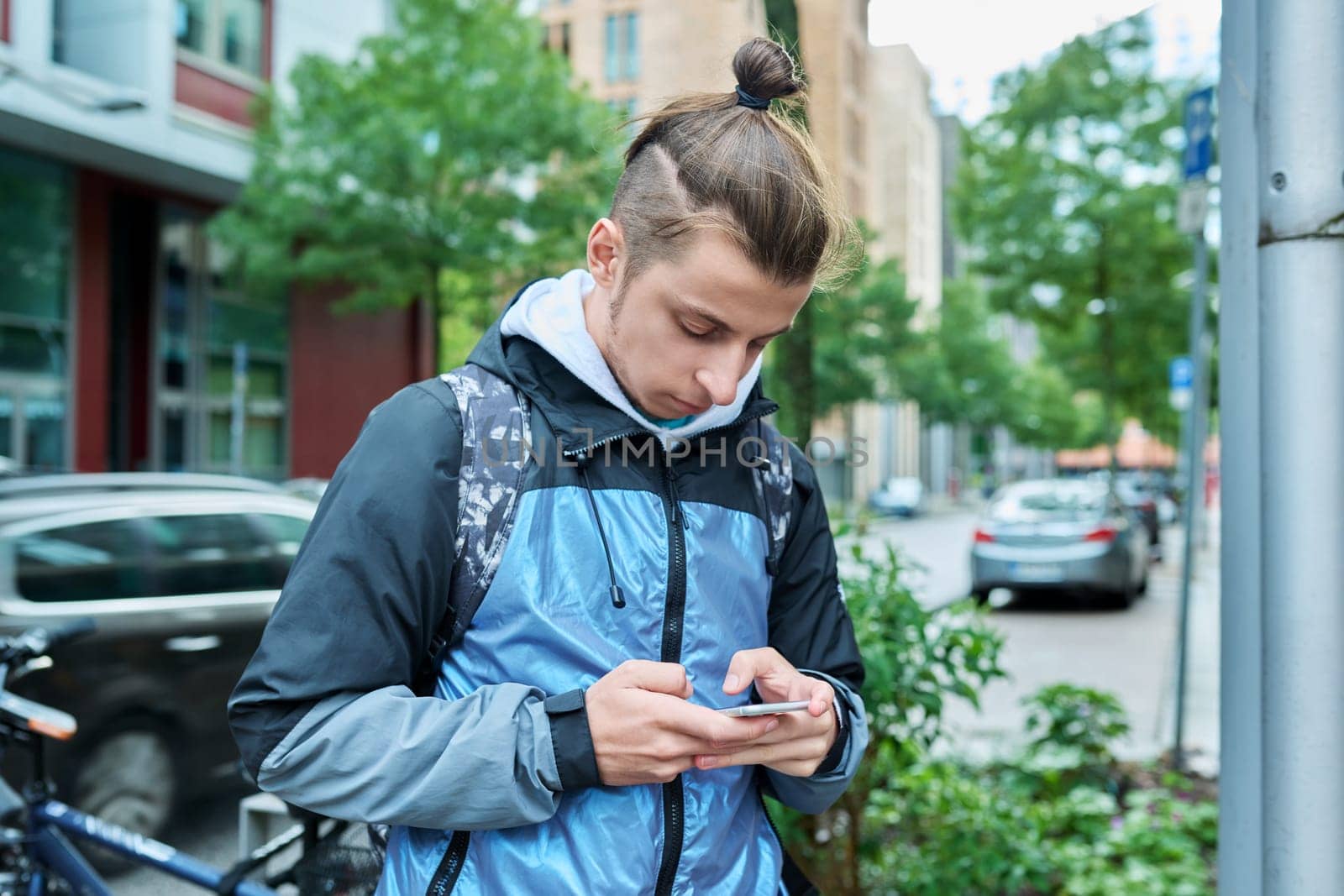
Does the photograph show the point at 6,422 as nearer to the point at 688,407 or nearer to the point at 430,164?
the point at 430,164

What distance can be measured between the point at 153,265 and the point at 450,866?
16.2m

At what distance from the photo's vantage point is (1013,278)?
1905 centimetres

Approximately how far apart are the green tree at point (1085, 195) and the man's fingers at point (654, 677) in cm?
1720

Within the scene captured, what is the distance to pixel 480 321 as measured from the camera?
13.8 metres

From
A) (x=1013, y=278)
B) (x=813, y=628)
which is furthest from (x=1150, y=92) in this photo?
(x=813, y=628)

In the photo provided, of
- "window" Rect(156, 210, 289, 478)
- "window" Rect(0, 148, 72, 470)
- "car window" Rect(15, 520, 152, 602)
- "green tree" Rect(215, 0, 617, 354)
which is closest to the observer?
"car window" Rect(15, 520, 152, 602)

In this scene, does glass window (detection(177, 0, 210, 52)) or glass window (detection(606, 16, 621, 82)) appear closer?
glass window (detection(606, 16, 621, 82))

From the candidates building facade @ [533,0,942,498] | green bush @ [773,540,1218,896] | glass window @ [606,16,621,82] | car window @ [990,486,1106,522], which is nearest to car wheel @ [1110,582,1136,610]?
car window @ [990,486,1106,522]

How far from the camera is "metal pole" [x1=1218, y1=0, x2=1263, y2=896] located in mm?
1735

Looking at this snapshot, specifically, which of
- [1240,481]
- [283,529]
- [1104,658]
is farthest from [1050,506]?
[1240,481]

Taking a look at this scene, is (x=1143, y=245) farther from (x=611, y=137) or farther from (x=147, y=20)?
(x=611, y=137)

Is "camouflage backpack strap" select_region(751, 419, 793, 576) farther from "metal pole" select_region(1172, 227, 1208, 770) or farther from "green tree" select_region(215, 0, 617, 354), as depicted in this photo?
"green tree" select_region(215, 0, 617, 354)

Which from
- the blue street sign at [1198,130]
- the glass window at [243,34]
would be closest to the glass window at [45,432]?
the glass window at [243,34]

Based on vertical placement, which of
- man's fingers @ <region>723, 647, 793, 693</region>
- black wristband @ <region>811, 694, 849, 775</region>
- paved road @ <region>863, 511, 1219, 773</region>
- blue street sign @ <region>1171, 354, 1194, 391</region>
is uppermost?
blue street sign @ <region>1171, 354, 1194, 391</region>
